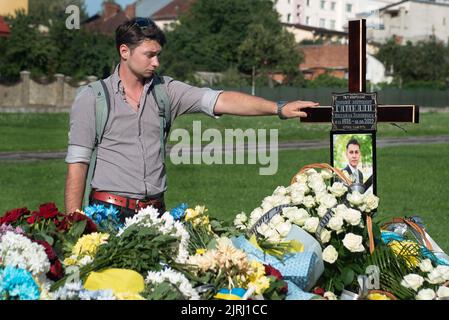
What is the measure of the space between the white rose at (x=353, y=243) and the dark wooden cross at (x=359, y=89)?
4.59 ft

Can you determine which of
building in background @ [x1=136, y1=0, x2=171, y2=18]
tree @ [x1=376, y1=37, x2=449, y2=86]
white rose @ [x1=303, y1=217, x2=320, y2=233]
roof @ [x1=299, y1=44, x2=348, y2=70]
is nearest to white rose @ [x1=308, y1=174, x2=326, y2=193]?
white rose @ [x1=303, y1=217, x2=320, y2=233]

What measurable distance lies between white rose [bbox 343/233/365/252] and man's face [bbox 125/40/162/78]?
1.63 meters

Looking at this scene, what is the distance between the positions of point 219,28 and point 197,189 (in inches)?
2715

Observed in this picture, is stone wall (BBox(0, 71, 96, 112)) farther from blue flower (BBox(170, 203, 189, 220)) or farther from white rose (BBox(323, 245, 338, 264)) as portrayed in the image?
white rose (BBox(323, 245, 338, 264))

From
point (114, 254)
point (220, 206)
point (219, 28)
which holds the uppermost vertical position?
point (219, 28)

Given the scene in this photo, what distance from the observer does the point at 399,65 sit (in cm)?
8638

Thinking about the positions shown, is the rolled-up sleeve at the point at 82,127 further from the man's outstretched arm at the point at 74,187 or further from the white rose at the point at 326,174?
the white rose at the point at 326,174

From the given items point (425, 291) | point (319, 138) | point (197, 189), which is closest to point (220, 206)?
point (197, 189)

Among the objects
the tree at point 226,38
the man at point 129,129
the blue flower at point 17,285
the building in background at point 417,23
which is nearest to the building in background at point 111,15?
the tree at point 226,38

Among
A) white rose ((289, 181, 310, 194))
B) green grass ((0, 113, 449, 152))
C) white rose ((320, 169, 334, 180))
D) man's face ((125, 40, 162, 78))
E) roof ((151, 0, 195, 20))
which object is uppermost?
roof ((151, 0, 195, 20))

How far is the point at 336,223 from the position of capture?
4121 millimetres

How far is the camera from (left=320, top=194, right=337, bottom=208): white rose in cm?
428

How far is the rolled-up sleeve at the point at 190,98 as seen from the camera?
5.35 metres
